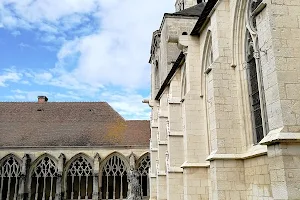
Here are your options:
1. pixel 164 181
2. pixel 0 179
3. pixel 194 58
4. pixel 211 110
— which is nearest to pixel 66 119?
pixel 0 179

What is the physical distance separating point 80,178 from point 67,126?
414 centimetres

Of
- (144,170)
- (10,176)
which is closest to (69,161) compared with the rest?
(10,176)

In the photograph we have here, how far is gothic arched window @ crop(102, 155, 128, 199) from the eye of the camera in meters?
22.7

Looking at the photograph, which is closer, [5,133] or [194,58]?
[194,58]

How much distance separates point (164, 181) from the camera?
1502cm

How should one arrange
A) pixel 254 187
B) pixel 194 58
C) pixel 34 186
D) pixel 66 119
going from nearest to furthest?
pixel 254 187 → pixel 194 58 → pixel 34 186 → pixel 66 119

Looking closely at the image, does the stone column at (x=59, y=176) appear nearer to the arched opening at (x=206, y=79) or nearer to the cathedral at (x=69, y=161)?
the cathedral at (x=69, y=161)

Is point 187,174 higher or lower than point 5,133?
lower

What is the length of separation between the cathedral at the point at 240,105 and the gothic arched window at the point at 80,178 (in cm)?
1179

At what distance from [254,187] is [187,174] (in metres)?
2.90

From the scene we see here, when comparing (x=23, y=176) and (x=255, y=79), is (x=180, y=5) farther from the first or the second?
(x=255, y=79)

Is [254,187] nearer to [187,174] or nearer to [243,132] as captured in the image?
[243,132]

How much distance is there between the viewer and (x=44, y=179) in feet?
72.8

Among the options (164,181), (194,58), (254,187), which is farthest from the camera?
(164,181)
